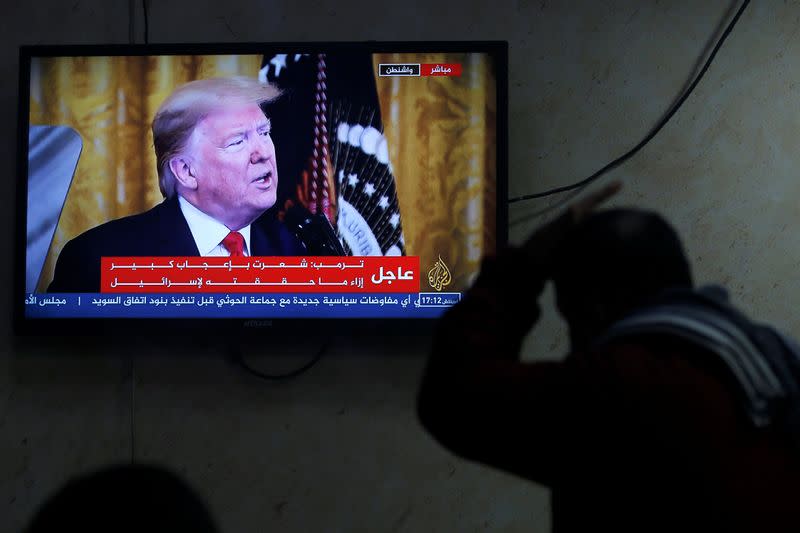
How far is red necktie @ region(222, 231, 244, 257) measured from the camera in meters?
2.43

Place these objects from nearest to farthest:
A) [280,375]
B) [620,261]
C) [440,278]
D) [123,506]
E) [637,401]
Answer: [123,506] < [637,401] < [620,261] < [440,278] < [280,375]

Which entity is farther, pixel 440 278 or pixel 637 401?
pixel 440 278

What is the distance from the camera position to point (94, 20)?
8.75 ft

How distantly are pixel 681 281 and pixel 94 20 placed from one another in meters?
2.14

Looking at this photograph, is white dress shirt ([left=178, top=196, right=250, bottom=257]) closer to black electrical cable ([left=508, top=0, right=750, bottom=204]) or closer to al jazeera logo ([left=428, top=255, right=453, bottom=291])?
al jazeera logo ([left=428, top=255, right=453, bottom=291])

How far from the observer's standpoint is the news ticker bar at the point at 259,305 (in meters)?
2.41

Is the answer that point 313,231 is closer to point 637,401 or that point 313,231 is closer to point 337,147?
point 337,147

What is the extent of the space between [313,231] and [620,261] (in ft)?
4.38

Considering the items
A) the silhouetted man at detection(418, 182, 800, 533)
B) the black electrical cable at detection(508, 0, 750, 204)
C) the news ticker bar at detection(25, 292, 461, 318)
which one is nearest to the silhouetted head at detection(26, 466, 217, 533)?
the silhouetted man at detection(418, 182, 800, 533)

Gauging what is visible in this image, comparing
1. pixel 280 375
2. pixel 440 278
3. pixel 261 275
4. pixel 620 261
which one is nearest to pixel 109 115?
pixel 261 275

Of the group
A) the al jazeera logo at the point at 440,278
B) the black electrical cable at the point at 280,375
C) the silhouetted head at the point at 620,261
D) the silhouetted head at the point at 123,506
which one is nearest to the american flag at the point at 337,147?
the al jazeera logo at the point at 440,278

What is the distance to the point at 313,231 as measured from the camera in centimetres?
242

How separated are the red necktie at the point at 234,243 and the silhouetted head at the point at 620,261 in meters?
1.35

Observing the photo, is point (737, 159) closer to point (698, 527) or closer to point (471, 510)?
point (471, 510)
